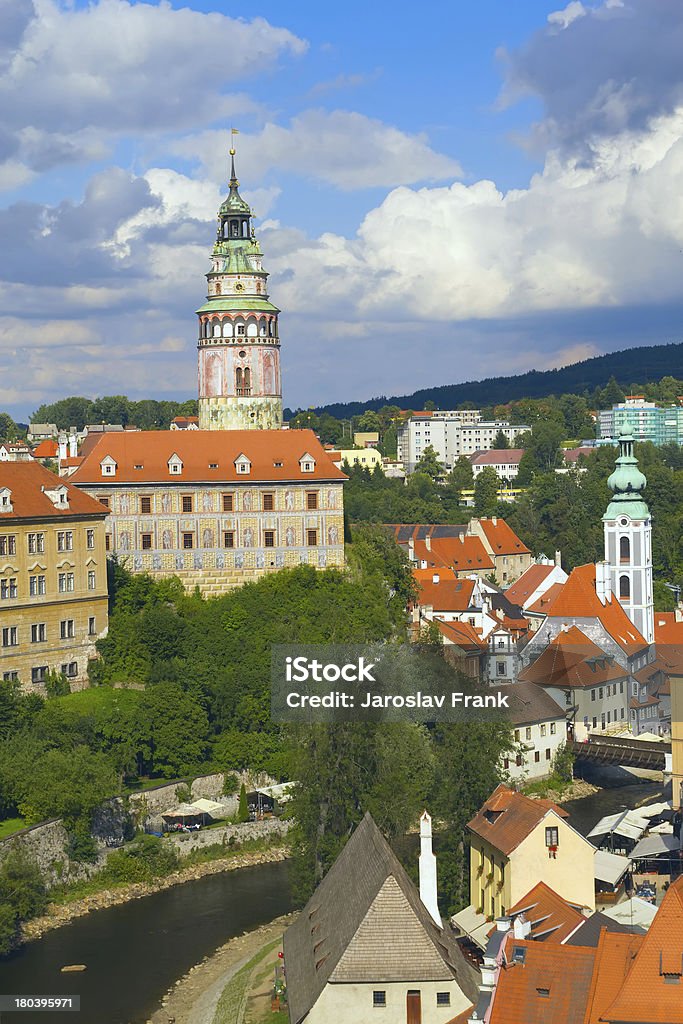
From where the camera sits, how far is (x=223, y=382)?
82.2 metres

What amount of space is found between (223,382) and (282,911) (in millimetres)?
37851

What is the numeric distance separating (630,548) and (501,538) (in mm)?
28896

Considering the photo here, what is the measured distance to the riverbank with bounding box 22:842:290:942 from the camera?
159 feet

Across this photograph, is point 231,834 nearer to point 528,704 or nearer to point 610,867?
point 610,867

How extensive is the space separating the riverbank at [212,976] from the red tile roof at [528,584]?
4587 centimetres

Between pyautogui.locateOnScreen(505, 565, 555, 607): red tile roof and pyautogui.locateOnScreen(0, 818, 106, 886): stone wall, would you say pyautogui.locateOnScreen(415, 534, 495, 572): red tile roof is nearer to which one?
pyautogui.locateOnScreen(505, 565, 555, 607): red tile roof

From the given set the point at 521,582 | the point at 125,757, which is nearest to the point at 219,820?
the point at 125,757

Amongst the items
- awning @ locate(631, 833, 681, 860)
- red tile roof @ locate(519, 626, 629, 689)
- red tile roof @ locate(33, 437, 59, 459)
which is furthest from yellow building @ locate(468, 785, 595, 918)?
red tile roof @ locate(33, 437, 59, 459)

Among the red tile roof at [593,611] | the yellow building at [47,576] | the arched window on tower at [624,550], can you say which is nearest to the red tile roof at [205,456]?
the yellow building at [47,576]

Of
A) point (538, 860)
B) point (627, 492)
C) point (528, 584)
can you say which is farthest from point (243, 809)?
point (528, 584)

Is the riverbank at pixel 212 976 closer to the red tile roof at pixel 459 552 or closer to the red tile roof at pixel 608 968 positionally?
the red tile roof at pixel 608 968

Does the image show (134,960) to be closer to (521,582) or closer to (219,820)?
(219,820)

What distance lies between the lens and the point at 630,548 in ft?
283

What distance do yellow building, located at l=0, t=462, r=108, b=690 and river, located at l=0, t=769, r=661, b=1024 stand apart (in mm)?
11700
